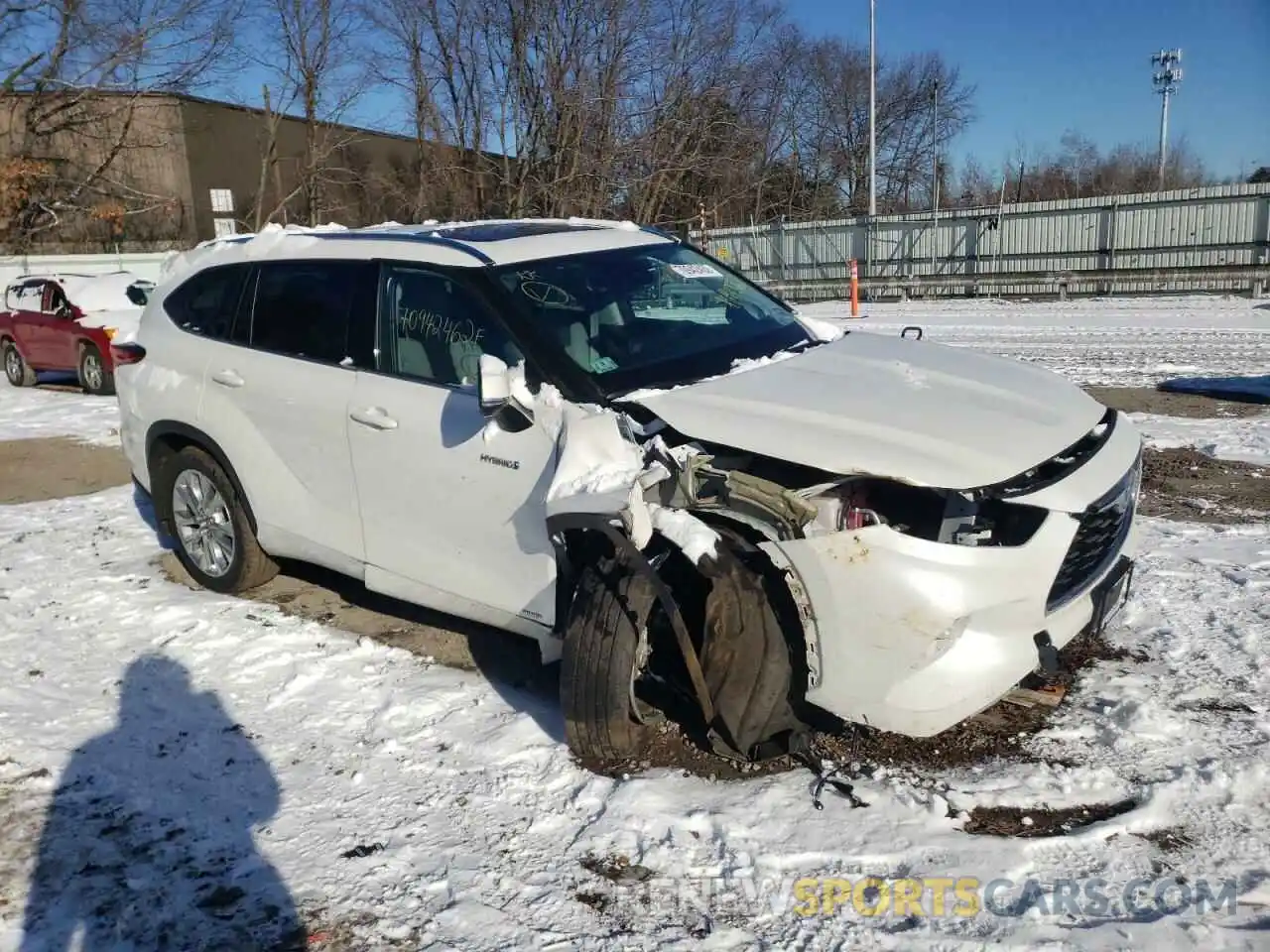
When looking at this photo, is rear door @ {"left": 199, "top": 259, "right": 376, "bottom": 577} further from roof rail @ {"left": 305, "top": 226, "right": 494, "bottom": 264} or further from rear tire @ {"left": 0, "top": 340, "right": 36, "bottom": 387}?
rear tire @ {"left": 0, "top": 340, "right": 36, "bottom": 387}

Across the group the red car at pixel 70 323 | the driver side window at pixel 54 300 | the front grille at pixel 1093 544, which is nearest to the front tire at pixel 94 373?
the red car at pixel 70 323

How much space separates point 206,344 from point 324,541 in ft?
4.50

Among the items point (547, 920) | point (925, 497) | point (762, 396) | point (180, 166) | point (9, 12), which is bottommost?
point (547, 920)

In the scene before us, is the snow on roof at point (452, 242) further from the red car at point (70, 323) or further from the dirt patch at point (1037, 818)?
the red car at point (70, 323)

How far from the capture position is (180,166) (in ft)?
106

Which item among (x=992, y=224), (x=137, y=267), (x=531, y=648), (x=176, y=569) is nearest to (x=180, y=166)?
(x=137, y=267)

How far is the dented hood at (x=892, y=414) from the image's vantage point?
126 inches

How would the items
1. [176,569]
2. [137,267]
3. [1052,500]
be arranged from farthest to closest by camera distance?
[137,267]
[176,569]
[1052,500]

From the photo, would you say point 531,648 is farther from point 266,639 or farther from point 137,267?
point 137,267

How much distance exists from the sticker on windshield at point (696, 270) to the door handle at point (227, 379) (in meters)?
2.17

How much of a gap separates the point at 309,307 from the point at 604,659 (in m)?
2.42

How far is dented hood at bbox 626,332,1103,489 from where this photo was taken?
321 centimetres

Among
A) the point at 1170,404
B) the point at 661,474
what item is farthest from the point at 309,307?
the point at 1170,404

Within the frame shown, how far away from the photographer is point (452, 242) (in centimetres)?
445
